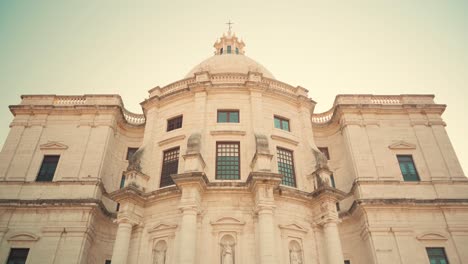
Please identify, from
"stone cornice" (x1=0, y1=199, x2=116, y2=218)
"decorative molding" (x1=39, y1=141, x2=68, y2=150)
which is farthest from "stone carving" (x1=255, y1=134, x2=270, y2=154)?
"decorative molding" (x1=39, y1=141, x2=68, y2=150)

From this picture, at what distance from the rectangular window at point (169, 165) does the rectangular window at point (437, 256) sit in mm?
16177

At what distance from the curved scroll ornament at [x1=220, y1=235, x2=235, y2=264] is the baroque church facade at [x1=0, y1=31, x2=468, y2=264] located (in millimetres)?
54

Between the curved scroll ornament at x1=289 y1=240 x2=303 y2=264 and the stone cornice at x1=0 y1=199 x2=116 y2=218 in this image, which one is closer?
the curved scroll ornament at x1=289 y1=240 x2=303 y2=264

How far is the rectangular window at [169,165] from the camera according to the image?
20.7 metres

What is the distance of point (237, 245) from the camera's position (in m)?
17.4

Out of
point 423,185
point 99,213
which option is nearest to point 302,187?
point 423,185

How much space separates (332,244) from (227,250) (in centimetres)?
553

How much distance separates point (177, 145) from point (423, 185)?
1672 cm

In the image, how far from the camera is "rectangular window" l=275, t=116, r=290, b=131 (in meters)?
23.0

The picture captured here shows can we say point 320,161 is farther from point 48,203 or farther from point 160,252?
point 48,203

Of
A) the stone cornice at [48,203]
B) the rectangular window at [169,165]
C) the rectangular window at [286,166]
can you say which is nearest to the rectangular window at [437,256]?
the rectangular window at [286,166]

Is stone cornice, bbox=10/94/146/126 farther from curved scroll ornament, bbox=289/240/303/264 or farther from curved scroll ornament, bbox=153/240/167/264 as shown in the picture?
curved scroll ornament, bbox=289/240/303/264

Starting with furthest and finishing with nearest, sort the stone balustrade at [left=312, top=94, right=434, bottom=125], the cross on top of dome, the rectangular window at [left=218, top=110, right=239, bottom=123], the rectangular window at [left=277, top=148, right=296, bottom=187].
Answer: the cross on top of dome → the stone balustrade at [left=312, top=94, right=434, bottom=125] → the rectangular window at [left=218, top=110, right=239, bottom=123] → the rectangular window at [left=277, top=148, right=296, bottom=187]

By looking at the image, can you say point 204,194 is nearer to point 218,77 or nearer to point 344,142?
point 218,77
